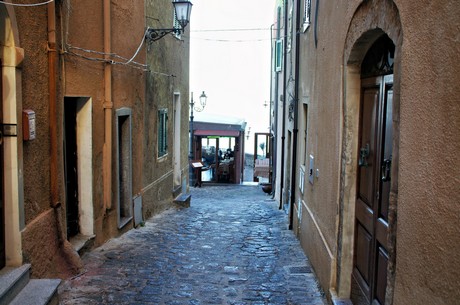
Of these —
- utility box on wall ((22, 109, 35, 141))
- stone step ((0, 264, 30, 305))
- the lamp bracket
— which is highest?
the lamp bracket

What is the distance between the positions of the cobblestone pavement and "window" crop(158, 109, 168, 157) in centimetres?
207

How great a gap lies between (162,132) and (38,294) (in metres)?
7.55

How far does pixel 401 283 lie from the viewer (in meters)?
3.07

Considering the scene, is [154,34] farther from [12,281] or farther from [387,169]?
[387,169]

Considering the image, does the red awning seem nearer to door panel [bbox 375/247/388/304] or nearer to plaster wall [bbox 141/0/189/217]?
plaster wall [bbox 141/0/189/217]

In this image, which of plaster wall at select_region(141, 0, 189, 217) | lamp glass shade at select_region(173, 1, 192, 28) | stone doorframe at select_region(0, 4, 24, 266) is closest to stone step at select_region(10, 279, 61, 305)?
stone doorframe at select_region(0, 4, 24, 266)

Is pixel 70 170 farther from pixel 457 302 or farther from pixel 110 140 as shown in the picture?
pixel 457 302

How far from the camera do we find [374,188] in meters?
4.38

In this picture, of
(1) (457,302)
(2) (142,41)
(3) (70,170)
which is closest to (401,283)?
(1) (457,302)

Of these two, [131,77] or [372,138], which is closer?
[372,138]

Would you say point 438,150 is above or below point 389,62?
below

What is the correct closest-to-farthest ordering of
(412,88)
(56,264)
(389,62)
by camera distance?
(412,88), (389,62), (56,264)

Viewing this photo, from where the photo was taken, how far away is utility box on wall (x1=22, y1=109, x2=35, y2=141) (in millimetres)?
4758

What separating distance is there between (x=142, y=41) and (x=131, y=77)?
1057 mm
